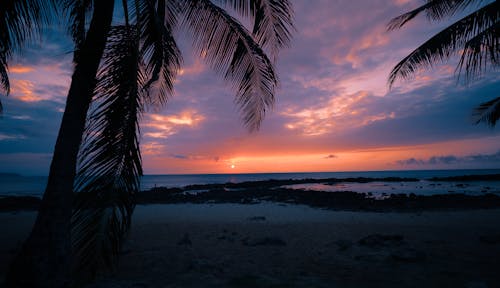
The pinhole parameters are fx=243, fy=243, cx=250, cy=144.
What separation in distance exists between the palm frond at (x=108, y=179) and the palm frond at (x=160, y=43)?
104 cm

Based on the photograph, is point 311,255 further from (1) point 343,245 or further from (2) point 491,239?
(2) point 491,239

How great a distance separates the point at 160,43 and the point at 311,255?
5.25 meters

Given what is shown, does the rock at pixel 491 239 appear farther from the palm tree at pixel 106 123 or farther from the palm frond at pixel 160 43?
the palm frond at pixel 160 43

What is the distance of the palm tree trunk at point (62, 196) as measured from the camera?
272cm

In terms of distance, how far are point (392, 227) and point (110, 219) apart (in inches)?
347

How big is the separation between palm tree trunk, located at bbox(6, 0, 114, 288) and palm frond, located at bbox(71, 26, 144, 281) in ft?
1.95

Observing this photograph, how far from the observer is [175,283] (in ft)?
13.3

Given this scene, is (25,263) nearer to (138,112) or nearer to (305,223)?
(138,112)

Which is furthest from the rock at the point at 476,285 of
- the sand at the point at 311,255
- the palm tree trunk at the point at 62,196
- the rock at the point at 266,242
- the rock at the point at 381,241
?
the palm tree trunk at the point at 62,196

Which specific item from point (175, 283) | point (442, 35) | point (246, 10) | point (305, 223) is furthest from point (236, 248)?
point (442, 35)

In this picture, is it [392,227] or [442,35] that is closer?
[442,35]

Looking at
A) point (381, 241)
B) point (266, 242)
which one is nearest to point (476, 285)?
point (381, 241)

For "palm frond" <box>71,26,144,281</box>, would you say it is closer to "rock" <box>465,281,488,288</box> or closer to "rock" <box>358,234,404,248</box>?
"rock" <box>465,281,488,288</box>

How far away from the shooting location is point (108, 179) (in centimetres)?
215
